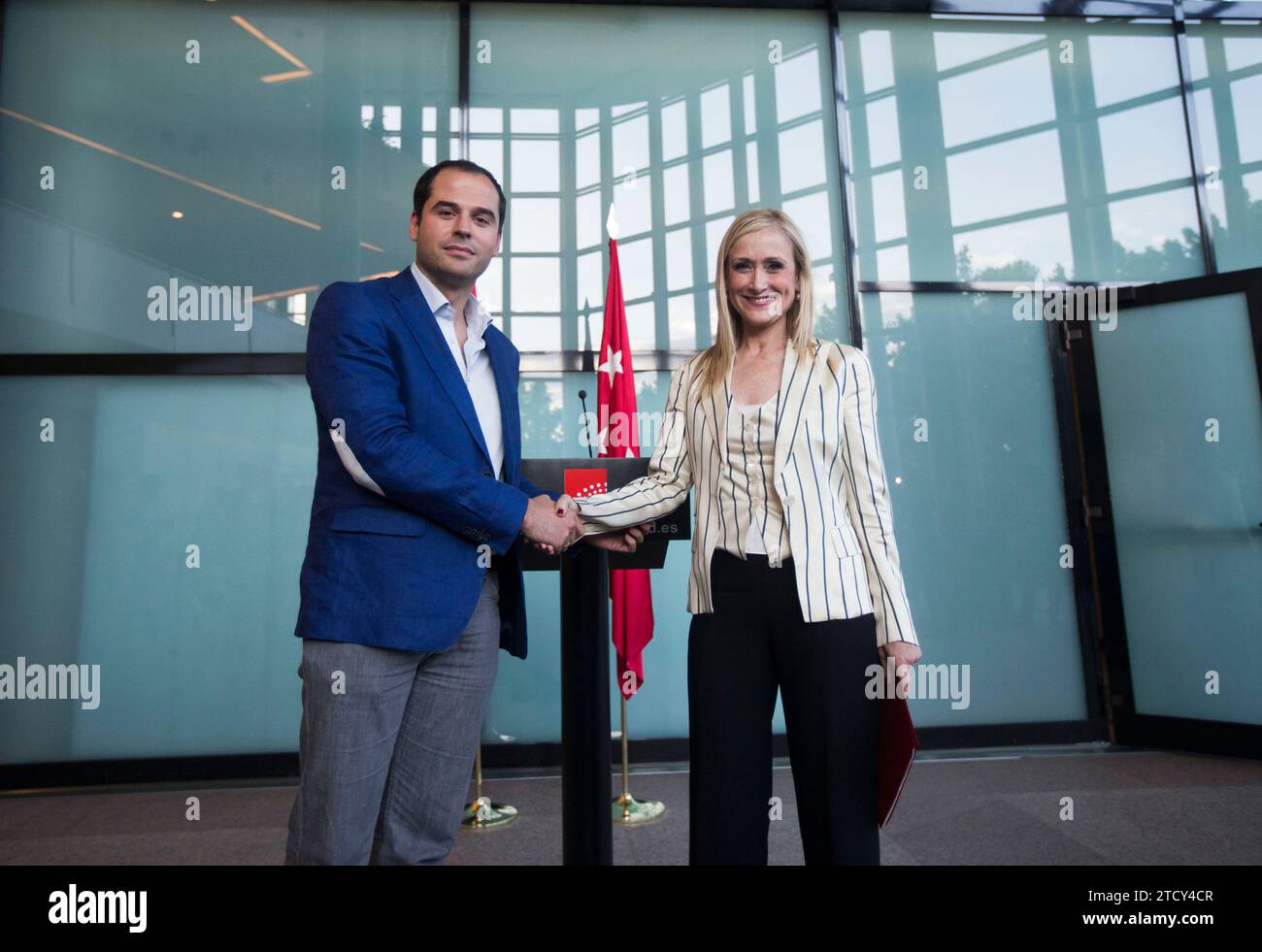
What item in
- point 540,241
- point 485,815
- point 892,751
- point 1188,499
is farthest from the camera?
point 540,241

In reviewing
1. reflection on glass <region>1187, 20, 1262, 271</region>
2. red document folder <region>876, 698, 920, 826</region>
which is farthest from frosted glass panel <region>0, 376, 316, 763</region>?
reflection on glass <region>1187, 20, 1262, 271</region>

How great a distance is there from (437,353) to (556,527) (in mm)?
412

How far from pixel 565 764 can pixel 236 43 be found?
4.43 metres

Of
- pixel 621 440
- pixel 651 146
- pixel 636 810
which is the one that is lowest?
→ pixel 636 810

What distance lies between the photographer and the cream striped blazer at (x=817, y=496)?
1.35 meters

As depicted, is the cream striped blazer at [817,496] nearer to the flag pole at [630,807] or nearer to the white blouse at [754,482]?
the white blouse at [754,482]

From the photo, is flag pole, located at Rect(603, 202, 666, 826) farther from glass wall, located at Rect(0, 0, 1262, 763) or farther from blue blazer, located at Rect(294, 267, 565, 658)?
blue blazer, located at Rect(294, 267, 565, 658)

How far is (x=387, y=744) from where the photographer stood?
4.38 ft

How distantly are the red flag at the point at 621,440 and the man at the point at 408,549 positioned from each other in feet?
5.63

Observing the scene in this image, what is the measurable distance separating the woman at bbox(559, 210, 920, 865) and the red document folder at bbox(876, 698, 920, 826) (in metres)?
0.02

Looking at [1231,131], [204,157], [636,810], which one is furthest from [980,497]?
[204,157]

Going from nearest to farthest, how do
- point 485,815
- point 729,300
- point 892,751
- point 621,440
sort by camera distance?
point 892,751 < point 729,300 < point 485,815 < point 621,440

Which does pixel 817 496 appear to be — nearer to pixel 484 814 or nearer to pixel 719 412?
pixel 719 412

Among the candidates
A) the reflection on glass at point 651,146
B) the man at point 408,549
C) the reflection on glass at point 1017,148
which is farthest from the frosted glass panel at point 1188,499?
the man at point 408,549
